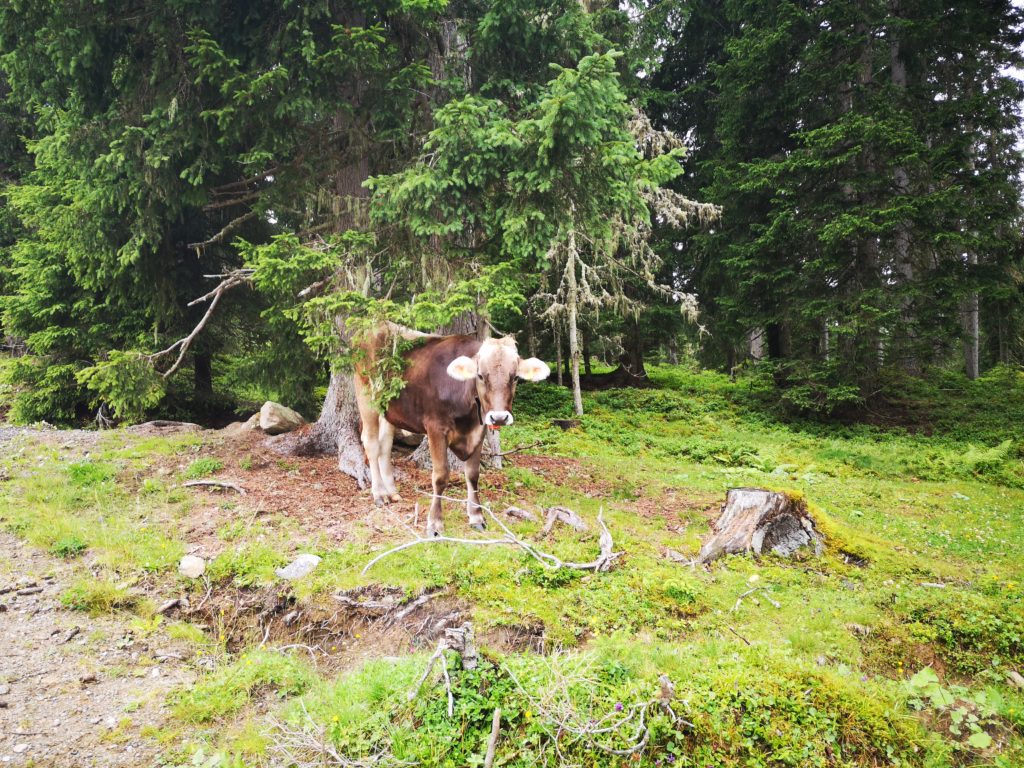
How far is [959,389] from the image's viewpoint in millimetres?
16891

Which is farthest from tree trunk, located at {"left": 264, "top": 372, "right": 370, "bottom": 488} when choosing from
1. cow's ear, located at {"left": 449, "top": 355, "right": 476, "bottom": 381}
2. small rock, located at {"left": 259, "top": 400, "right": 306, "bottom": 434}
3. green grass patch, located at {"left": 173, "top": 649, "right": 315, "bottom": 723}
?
green grass patch, located at {"left": 173, "top": 649, "right": 315, "bottom": 723}

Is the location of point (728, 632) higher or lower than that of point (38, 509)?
lower

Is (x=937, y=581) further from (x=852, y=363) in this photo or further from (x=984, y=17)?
(x=984, y=17)

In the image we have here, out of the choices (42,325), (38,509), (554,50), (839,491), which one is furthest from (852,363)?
(42,325)

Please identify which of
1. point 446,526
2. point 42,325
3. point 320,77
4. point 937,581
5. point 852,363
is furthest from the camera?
point 852,363

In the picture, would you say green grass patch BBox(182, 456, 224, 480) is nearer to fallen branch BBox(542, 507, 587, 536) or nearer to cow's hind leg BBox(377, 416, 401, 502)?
cow's hind leg BBox(377, 416, 401, 502)

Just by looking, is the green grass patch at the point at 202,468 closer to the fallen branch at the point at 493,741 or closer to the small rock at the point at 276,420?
the small rock at the point at 276,420

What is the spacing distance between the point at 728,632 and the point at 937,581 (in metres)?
2.99

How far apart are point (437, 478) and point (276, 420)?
18.3ft

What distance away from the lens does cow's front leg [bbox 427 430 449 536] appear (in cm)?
627

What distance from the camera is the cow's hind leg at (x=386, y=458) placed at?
7.60 m

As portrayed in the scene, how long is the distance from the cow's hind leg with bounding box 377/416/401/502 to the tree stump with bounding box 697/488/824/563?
4.09 metres

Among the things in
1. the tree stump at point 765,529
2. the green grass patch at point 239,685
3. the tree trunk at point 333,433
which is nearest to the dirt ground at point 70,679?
the green grass patch at point 239,685

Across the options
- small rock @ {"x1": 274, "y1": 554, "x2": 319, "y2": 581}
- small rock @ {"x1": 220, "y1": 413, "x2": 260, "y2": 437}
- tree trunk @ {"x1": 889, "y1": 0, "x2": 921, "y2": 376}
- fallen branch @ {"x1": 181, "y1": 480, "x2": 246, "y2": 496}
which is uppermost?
tree trunk @ {"x1": 889, "y1": 0, "x2": 921, "y2": 376}
